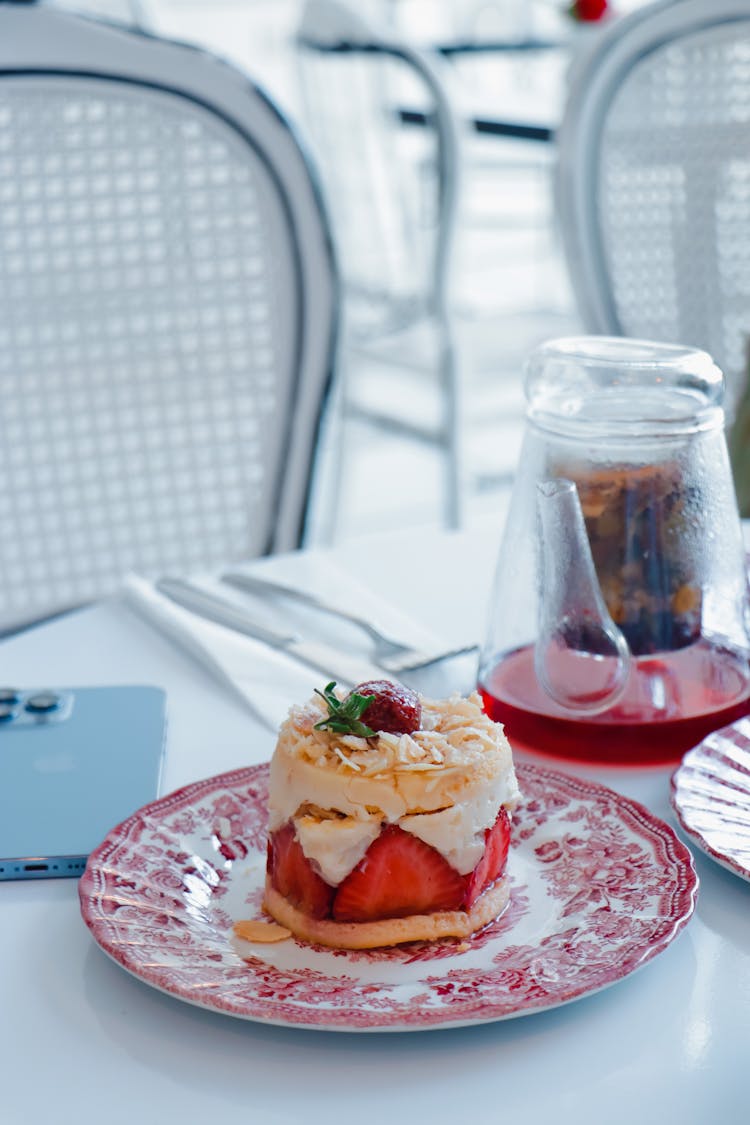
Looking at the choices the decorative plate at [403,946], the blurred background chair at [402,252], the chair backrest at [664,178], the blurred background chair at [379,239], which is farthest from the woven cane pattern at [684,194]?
the decorative plate at [403,946]

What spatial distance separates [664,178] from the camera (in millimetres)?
1556

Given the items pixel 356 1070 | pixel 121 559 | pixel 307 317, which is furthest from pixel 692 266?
pixel 356 1070

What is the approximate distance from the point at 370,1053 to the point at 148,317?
91cm

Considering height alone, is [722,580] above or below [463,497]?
above

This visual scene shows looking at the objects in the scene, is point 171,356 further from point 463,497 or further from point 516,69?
point 516,69

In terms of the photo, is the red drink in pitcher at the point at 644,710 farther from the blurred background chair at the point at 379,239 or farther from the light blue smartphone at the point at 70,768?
the blurred background chair at the point at 379,239

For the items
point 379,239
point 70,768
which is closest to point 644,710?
point 70,768

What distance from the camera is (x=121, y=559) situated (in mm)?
1299

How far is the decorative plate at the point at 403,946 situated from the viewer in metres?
0.46

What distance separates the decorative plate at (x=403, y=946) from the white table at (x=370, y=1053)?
2cm

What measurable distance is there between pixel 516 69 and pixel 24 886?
5.56m

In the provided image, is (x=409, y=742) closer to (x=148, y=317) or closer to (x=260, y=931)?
(x=260, y=931)

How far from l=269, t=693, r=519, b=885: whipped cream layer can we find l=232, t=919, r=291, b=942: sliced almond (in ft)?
0.10

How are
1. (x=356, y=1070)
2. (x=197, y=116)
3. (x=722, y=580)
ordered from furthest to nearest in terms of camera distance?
(x=197, y=116) < (x=722, y=580) < (x=356, y=1070)
